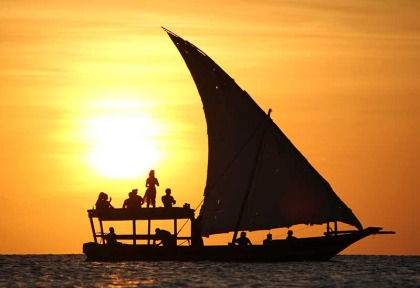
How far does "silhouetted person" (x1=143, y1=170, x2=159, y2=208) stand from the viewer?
58259 millimetres

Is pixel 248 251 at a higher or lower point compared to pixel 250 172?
lower

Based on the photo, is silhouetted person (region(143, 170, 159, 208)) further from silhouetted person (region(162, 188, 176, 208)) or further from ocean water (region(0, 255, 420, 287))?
ocean water (region(0, 255, 420, 287))

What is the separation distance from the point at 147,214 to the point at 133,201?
1.26 meters

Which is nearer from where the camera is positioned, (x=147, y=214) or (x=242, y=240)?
(x=147, y=214)

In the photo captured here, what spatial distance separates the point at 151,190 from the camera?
5947 centimetres

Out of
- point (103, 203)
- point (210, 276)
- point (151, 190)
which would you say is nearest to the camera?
point (210, 276)

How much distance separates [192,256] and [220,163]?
6.01 m

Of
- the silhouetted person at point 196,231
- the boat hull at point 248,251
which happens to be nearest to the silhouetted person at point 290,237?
the boat hull at point 248,251

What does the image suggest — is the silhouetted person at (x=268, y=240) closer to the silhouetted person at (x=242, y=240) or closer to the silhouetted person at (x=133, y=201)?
the silhouetted person at (x=242, y=240)

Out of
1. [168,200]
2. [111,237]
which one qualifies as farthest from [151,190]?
[111,237]

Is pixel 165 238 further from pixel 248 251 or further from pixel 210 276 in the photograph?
pixel 210 276

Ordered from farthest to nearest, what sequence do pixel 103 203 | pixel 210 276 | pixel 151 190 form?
pixel 103 203 → pixel 151 190 → pixel 210 276

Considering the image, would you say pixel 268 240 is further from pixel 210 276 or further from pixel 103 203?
pixel 103 203

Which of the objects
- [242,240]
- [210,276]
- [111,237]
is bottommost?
[210,276]
